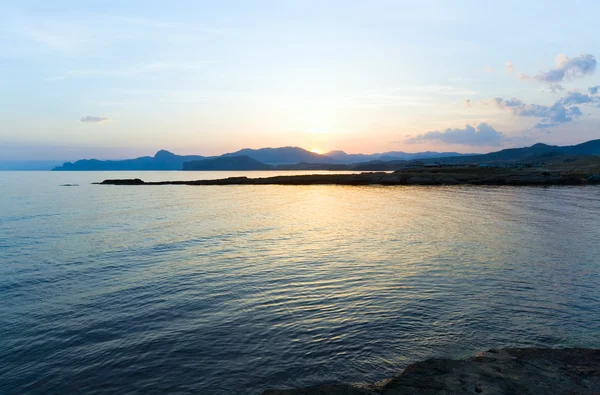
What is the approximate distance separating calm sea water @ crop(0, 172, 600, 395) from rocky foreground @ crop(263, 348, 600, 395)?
105 centimetres

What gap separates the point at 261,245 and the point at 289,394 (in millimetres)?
24755

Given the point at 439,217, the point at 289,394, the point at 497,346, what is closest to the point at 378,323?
the point at 497,346

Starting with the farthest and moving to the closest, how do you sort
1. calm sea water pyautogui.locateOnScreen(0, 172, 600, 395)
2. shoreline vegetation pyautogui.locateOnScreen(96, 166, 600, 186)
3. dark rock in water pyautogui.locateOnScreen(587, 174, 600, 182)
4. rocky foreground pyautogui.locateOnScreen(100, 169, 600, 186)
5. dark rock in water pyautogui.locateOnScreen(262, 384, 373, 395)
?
dark rock in water pyautogui.locateOnScreen(587, 174, 600, 182) < rocky foreground pyautogui.locateOnScreen(100, 169, 600, 186) < shoreline vegetation pyautogui.locateOnScreen(96, 166, 600, 186) < calm sea water pyautogui.locateOnScreen(0, 172, 600, 395) < dark rock in water pyautogui.locateOnScreen(262, 384, 373, 395)

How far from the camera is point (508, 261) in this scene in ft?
88.7

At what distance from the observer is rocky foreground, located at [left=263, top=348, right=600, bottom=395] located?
34.4ft

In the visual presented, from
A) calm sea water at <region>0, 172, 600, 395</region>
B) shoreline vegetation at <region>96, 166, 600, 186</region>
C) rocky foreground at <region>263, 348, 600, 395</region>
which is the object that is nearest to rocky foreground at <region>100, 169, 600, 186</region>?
shoreline vegetation at <region>96, 166, 600, 186</region>

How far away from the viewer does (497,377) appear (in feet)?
36.6

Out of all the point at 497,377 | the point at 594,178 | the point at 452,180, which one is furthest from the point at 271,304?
the point at 594,178

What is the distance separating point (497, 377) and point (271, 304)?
11042 mm

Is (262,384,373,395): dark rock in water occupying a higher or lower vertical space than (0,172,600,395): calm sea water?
higher

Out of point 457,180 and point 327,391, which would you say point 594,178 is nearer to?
point 457,180

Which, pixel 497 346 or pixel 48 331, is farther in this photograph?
pixel 48 331

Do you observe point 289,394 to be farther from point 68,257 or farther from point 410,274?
point 68,257

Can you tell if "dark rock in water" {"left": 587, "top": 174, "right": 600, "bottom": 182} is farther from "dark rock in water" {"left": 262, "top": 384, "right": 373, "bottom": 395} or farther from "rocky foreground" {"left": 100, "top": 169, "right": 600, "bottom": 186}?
"dark rock in water" {"left": 262, "top": 384, "right": 373, "bottom": 395}
